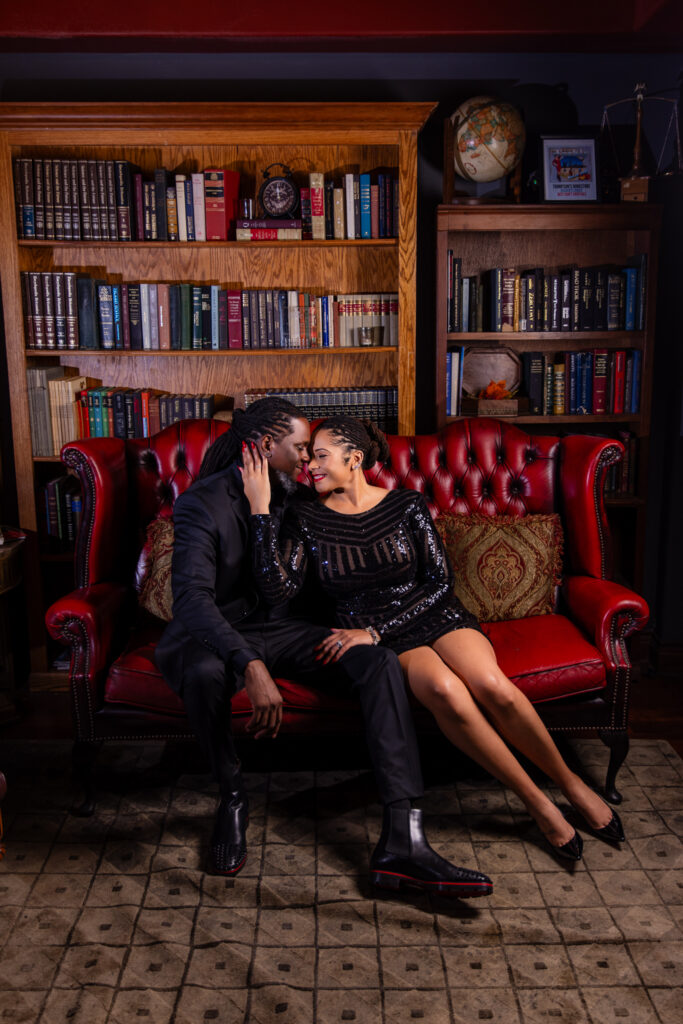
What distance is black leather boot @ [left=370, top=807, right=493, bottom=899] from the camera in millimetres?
2145

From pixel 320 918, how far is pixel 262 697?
1.75ft

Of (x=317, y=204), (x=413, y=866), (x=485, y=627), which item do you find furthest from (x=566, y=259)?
(x=413, y=866)

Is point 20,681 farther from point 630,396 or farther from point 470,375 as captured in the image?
point 630,396

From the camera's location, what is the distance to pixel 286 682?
2498 mm

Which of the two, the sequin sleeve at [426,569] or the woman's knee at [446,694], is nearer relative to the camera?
the woman's knee at [446,694]

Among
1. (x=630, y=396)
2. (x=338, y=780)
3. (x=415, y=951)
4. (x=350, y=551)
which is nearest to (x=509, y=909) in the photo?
(x=415, y=951)

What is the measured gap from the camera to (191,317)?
11.4 ft

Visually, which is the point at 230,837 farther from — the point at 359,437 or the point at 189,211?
the point at 189,211

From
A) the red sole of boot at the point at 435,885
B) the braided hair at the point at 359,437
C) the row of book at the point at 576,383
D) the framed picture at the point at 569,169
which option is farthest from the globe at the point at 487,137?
the red sole of boot at the point at 435,885

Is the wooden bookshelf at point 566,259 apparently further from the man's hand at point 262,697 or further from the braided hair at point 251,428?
the man's hand at point 262,697

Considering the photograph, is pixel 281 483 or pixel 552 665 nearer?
pixel 552 665

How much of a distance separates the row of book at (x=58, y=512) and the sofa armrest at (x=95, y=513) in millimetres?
697

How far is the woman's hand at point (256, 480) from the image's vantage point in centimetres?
244

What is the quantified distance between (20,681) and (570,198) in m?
2.90
